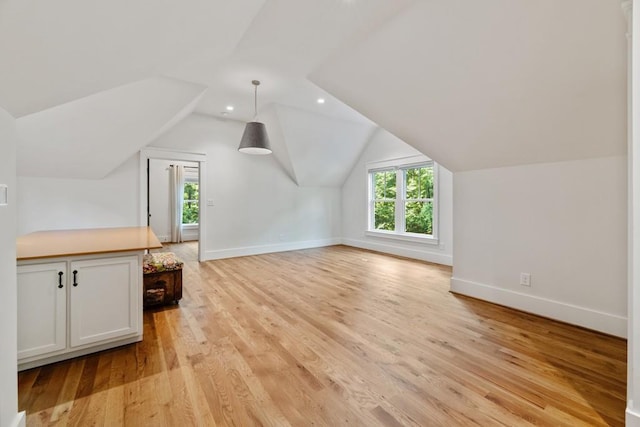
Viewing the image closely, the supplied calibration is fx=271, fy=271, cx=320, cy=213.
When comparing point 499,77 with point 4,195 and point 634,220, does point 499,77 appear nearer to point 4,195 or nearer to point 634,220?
point 634,220

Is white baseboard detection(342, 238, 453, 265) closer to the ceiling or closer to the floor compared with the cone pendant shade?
closer to the floor

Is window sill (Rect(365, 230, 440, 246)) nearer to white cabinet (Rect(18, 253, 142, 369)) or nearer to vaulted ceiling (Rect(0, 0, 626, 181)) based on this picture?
vaulted ceiling (Rect(0, 0, 626, 181))

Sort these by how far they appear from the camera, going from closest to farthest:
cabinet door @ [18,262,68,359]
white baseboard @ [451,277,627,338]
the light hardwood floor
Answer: the light hardwood floor → cabinet door @ [18,262,68,359] → white baseboard @ [451,277,627,338]

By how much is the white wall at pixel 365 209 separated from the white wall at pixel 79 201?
4742 millimetres

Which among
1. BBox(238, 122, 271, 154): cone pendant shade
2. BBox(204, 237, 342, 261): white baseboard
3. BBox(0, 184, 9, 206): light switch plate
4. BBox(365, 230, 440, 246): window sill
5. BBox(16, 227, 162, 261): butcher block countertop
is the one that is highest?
BBox(238, 122, 271, 154): cone pendant shade

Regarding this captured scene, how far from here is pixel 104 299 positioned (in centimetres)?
204

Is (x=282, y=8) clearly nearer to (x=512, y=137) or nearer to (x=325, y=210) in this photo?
(x=512, y=137)

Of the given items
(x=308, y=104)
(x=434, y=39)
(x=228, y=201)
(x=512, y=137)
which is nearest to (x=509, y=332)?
(x=512, y=137)

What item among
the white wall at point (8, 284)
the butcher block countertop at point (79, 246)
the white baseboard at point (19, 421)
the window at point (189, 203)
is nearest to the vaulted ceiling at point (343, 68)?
the white wall at point (8, 284)

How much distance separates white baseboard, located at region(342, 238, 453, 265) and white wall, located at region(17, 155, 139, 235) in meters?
4.79

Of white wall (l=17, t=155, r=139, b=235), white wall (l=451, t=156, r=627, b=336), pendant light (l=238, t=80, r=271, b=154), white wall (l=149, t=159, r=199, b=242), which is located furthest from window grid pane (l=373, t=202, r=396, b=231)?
white wall (l=149, t=159, r=199, b=242)

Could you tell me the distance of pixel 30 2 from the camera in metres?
0.87

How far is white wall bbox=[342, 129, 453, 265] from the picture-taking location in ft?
16.5

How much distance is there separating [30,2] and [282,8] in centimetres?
188
